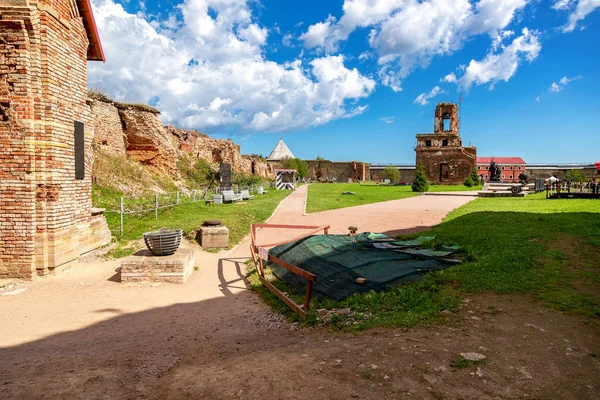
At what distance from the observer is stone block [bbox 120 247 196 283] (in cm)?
725

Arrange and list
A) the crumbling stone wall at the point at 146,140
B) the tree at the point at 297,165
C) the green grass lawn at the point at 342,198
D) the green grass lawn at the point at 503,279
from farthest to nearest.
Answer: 1. the tree at the point at 297,165
2. the crumbling stone wall at the point at 146,140
3. the green grass lawn at the point at 342,198
4. the green grass lawn at the point at 503,279

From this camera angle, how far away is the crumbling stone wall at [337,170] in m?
64.2

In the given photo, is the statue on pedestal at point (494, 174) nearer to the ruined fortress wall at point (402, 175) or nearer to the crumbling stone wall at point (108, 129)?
the ruined fortress wall at point (402, 175)

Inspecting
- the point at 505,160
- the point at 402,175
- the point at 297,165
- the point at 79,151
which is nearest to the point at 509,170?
the point at 505,160

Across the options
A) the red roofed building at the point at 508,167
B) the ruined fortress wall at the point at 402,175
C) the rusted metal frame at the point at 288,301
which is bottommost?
the rusted metal frame at the point at 288,301

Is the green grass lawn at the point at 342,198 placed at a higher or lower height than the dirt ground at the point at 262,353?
higher

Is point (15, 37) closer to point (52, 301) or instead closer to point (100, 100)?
point (52, 301)

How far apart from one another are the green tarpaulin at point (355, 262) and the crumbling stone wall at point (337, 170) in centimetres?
5589

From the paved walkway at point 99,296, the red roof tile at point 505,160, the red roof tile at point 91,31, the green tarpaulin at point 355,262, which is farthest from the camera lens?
the red roof tile at point 505,160

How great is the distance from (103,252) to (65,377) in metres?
6.31

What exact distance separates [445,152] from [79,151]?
45916 mm

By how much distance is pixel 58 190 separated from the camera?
7.64m

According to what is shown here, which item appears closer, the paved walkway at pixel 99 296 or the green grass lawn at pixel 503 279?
the green grass lawn at pixel 503 279

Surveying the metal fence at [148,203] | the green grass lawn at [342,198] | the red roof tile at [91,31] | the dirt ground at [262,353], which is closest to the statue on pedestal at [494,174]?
the green grass lawn at [342,198]
